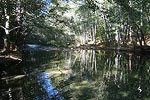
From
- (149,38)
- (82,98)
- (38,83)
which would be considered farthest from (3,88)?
(149,38)

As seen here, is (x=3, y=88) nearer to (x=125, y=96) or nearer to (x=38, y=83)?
(x=38, y=83)

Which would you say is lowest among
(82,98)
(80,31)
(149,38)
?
(82,98)

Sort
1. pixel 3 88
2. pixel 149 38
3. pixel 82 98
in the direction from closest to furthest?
pixel 82 98 < pixel 3 88 < pixel 149 38

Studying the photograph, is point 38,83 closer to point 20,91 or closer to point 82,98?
point 20,91

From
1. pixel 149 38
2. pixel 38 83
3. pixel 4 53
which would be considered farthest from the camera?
pixel 149 38

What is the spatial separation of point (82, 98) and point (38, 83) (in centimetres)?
359

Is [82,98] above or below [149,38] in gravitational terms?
below

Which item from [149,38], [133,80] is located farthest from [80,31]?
[133,80]

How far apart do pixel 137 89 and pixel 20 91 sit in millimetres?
5867

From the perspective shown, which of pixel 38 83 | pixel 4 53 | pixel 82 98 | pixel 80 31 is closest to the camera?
pixel 82 98

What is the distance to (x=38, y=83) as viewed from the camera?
9.09 meters

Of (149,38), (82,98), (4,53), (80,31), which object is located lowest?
(82,98)

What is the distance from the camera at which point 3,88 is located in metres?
8.27

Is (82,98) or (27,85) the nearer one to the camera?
(82,98)
